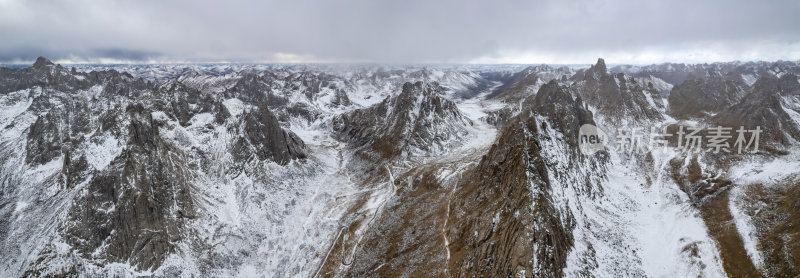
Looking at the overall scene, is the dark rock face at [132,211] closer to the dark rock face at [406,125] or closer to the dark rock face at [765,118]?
the dark rock face at [406,125]

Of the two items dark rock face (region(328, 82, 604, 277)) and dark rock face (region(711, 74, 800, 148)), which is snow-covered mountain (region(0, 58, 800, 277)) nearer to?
dark rock face (region(328, 82, 604, 277))

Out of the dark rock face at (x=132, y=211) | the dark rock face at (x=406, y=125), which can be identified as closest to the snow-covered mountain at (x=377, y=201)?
the dark rock face at (x=132, y=211)

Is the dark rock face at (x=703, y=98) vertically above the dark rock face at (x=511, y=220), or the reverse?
the dark rock face at (x=703, y=98)

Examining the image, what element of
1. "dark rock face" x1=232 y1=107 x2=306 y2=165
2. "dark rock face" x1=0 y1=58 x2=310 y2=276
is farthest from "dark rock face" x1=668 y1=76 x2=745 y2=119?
"dark rock face" x1=0 y1=58 x2=310 y2=276

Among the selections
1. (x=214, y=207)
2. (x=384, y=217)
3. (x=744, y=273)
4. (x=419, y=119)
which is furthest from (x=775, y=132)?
(x=214, y=207)

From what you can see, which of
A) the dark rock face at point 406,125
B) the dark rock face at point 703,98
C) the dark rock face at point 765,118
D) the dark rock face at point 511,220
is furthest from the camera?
the dark rock face at point 703,98

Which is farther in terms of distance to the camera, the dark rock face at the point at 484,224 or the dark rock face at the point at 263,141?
the dark rock face at the point at 263,141
